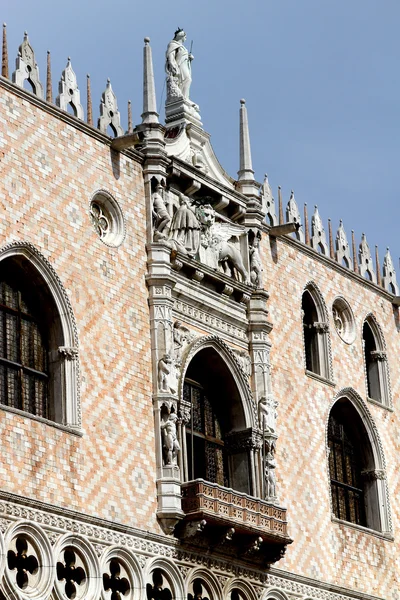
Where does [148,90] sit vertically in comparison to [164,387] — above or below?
above

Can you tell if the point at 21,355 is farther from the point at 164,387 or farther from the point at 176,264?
the point at 176,264

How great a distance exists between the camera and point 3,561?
25250 mm

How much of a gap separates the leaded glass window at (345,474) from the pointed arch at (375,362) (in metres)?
1.56

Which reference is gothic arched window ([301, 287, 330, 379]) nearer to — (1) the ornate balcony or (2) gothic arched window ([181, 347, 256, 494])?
(2) gothic arched window ([181, 347, 256, 494])

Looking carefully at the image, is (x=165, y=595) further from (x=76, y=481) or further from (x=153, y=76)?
(x=153, y=76)

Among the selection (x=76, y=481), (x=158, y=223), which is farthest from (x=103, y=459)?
(x=158, y=223)

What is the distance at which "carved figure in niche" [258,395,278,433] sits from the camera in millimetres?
32500

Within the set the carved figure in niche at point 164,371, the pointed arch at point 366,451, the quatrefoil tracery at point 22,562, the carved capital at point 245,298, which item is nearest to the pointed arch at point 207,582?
the carved figure in niche at point 164,371

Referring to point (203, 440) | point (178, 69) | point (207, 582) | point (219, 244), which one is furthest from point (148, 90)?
point (207, 582)

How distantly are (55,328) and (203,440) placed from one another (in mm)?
4906

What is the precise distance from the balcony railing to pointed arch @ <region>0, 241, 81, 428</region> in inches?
118

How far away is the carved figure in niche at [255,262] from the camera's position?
3381 cm

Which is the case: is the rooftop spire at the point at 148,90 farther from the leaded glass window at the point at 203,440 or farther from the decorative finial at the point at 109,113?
the leaded glass window at the point at 203,440

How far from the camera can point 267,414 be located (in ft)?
107
